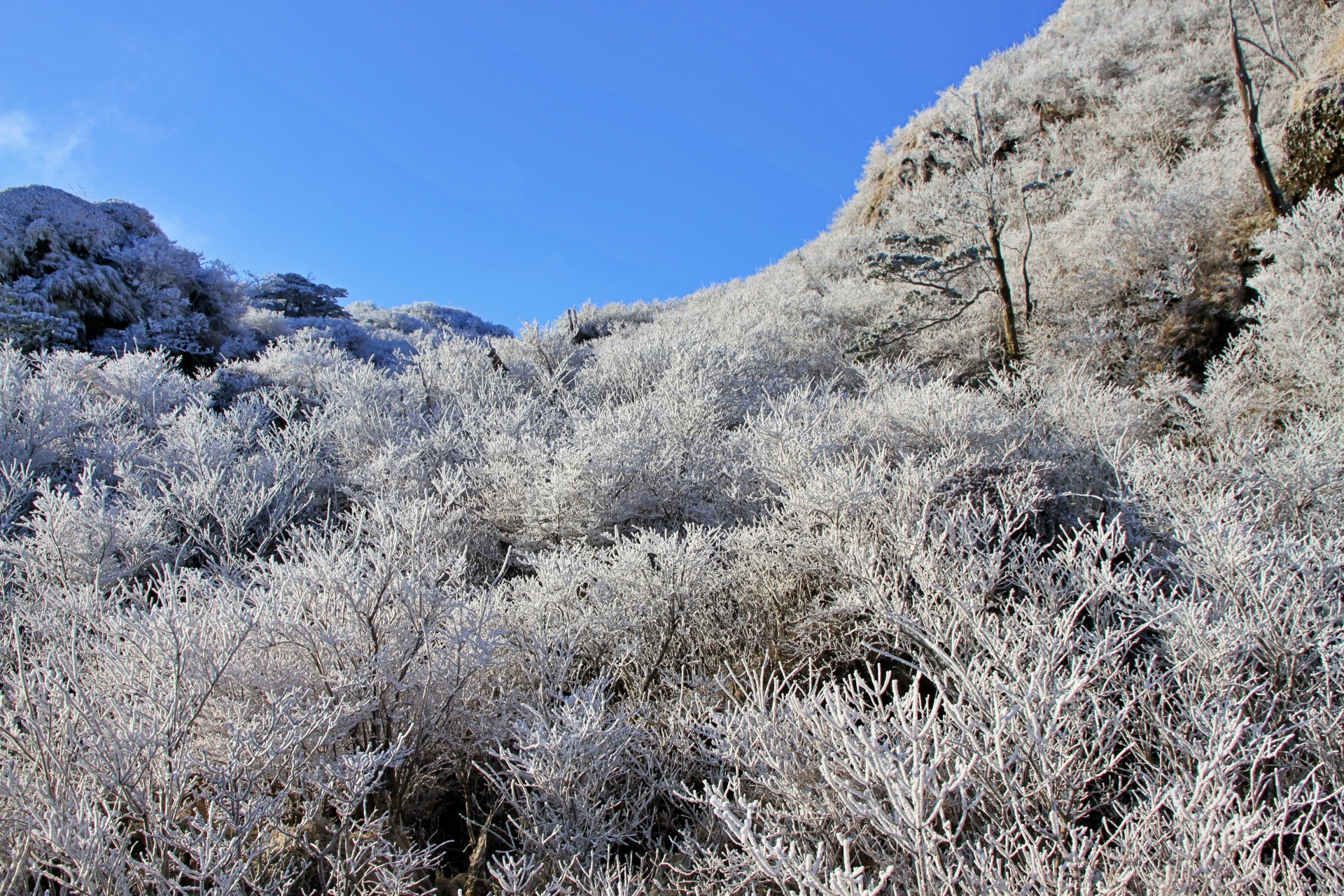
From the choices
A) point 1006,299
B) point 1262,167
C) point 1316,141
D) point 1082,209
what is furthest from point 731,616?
point 1082,209

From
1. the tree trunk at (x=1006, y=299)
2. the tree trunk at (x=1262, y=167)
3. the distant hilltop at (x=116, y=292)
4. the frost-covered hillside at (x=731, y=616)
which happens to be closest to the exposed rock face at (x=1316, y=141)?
the frost-covered hillside at (x=731, y=616)

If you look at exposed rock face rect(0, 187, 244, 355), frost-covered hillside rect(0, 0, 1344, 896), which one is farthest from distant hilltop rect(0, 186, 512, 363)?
frost-covered hillside rect(0, 0, 1344, 896)

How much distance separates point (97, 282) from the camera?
1359 centimetres

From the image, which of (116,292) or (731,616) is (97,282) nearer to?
(116,292)

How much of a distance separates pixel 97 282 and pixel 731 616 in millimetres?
16881

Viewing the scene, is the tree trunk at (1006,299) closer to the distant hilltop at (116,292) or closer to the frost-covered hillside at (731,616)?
the frost-covered hillside at (731,616)

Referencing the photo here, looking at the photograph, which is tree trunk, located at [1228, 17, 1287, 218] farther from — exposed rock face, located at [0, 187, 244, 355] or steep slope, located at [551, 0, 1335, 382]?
exposed rock face, located at [0, 187, 244, 355]

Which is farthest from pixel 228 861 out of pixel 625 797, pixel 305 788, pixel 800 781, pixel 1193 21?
pixel 1193 21

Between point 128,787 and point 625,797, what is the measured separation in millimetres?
2010

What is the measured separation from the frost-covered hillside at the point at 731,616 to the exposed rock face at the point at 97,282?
4.10m

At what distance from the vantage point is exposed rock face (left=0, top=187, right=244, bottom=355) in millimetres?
12328

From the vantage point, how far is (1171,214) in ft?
32.6

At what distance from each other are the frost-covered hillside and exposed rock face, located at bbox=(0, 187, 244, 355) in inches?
161

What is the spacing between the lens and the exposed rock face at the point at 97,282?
40.4 feet
